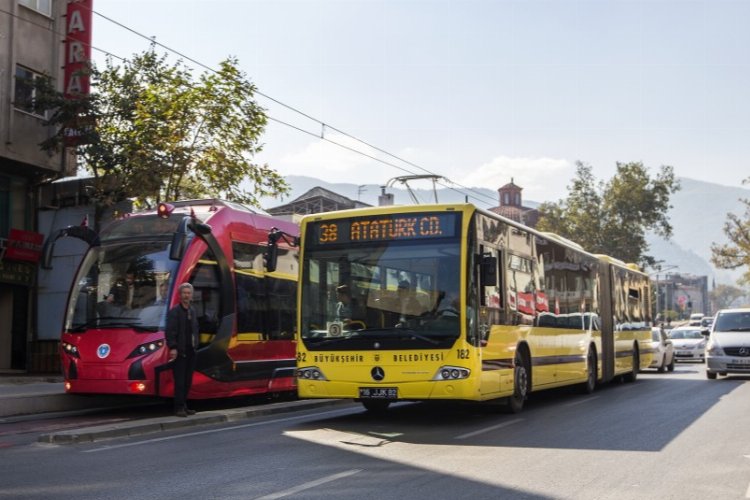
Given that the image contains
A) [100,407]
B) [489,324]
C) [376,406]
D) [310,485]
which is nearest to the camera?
[310,485]

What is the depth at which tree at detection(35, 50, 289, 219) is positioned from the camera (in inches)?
870

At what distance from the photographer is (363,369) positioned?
1177 cm

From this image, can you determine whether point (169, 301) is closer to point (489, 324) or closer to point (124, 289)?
point (124, 289)

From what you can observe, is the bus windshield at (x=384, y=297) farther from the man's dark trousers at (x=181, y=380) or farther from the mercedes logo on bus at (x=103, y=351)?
the mercedes logo on bus at (x=103, y=351)

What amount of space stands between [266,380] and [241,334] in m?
1.17

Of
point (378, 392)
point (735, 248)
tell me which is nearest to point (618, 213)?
point (735, 248)

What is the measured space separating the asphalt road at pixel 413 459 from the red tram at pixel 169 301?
1.76 metres

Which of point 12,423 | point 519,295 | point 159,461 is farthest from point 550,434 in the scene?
point 12,423

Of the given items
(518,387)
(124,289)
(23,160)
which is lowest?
(518,387)

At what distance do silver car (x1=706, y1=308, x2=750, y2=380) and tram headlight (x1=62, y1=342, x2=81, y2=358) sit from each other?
53.1 ft

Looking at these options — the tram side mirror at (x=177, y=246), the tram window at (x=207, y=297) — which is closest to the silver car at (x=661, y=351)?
the tram window at (x=207, y=297)

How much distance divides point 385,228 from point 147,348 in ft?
13.2

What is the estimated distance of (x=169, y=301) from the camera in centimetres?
1347

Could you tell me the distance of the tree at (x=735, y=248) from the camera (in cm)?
5622
